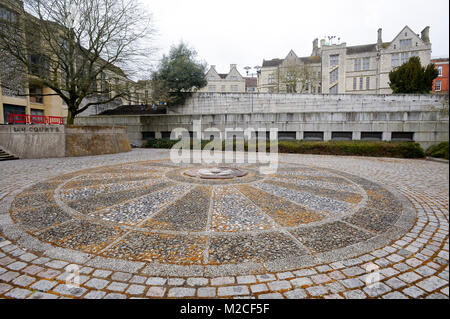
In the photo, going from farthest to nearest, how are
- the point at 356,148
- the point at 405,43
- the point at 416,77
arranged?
the point at 405,43
the point at 416,77
the point at 356,148

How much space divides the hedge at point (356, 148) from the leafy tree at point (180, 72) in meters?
10.0

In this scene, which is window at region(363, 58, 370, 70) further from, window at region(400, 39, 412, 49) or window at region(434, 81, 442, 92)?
window at region(434, 81, 442, 92)

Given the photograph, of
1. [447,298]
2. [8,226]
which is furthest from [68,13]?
[447,298]

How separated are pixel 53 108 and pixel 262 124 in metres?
26.6

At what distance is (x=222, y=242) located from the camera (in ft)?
10.8

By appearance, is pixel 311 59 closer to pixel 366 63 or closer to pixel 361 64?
pixel 361 64

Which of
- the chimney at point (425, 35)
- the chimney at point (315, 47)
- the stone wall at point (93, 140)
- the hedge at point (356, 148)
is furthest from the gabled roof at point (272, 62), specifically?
the stone wall at point (93, 140)

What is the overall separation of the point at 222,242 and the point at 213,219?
2.85 ft

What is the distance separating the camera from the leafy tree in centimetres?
2225

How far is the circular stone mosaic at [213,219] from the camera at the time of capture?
9.86ft

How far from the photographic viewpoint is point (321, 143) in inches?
640

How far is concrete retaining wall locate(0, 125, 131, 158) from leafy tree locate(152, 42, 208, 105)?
350 inches

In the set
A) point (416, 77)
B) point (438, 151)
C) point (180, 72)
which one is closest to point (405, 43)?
point (416, 77)

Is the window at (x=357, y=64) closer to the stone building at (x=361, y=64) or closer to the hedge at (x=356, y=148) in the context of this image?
the stone building at (x=361, y=64)
